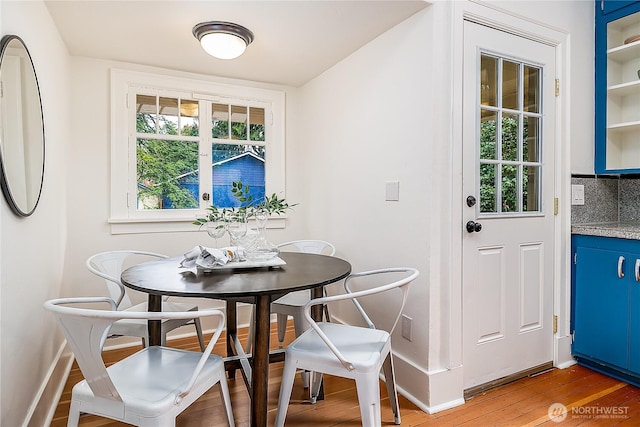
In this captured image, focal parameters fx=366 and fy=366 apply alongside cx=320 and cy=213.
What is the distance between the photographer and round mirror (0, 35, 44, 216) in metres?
1.36

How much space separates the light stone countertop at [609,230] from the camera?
84.3 inches

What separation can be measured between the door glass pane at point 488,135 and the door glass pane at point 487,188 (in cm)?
6

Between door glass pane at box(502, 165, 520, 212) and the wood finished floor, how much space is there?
108 centimetres

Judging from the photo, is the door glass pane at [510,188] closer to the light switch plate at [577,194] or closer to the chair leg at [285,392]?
the light switch plate at [577,194]

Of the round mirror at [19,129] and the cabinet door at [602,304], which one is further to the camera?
the cabinet door at [602,304]

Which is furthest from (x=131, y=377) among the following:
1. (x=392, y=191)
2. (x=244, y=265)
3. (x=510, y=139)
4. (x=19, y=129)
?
(x=510, y=139)

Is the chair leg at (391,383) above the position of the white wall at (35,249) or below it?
below

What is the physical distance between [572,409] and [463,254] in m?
0.98

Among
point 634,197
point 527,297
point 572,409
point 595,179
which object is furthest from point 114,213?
point 634,197

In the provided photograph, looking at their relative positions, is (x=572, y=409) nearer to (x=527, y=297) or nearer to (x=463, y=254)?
(x=527, y=297)

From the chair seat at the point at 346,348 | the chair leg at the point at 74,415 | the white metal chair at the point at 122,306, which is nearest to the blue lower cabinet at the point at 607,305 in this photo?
the chair seat at the point at 346,348

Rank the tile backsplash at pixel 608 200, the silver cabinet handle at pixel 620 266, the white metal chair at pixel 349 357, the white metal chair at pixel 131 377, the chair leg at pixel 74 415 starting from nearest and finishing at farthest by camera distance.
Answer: the white metal chair at pixel 131 377 < the chair leg at pixel 74 415 < the white metal chair at pixel 349 357 < the silver cabinet handle at pixel 620 266 < the tile backsplash at pixel 608 200

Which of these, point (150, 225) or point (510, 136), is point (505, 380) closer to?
point (510, 136)

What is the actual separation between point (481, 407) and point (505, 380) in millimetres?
344
